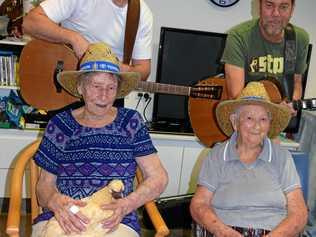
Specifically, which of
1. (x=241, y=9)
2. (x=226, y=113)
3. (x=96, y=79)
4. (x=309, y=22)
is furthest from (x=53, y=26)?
(x=309, y=22)

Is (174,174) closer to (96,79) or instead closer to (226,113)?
(226,113)

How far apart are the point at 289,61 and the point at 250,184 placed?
2.51ft

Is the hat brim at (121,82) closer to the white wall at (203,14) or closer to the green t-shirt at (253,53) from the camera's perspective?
the green t-shirt at (253,53)

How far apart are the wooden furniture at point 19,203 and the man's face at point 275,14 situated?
92 cm

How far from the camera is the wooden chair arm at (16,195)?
1.56 meters

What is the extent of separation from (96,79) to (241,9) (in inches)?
85.4

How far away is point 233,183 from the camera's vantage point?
1858 millimetres

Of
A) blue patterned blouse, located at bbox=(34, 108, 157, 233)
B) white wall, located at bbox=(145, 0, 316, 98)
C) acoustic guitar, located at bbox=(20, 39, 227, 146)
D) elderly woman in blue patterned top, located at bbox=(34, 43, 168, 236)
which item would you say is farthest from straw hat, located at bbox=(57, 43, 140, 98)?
white wall, located at bbox=(145, 0, 316, 98)

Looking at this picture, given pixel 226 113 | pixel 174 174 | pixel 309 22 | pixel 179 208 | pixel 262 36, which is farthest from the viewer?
pixel 309 22

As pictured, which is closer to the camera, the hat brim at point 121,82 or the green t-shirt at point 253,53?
the hat brim at point 121,82

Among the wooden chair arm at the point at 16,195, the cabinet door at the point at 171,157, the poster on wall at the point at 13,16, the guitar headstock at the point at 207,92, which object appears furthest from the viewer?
the cabinet door at the point at 171,157

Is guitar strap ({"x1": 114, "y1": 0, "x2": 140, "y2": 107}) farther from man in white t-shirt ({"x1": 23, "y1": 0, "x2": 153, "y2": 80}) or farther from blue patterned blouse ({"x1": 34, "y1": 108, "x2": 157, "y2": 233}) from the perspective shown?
blue patterned blouse ({"x1": 34, "y1": 108, "x2": 157, "y2": 233})

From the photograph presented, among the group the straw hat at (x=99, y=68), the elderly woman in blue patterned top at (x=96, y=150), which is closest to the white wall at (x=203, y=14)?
the straw hat at (x=99, y=68)

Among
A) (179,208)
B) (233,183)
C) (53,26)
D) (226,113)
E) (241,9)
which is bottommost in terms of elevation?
(179,208)
